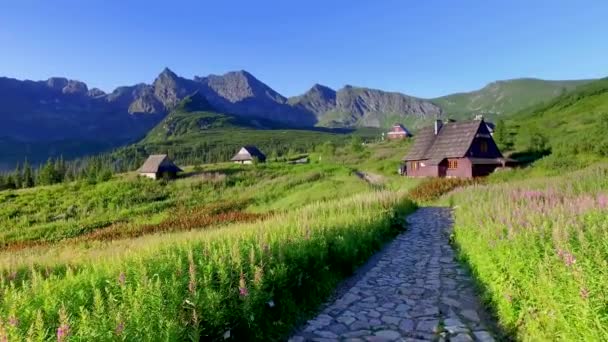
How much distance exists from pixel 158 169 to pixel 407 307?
59.2m

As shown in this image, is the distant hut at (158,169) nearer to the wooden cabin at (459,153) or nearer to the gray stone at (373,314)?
the wooden cabin at (459,153)

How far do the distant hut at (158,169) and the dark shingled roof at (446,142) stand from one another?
35.7 m

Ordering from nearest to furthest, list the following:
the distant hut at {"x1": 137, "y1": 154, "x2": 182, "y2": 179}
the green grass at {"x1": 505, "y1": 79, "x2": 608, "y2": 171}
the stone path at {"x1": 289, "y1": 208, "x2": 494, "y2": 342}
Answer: the stone path at {"x1": 289, "y1": 208, "x2": 494, "y2": 342} < the green grass at {"x1": 505, "y1": 79, "x2": 608, "y2": 171} < the distant hut at {"x1": 137, "y1": 154, "x2": 182, "y2": 179}

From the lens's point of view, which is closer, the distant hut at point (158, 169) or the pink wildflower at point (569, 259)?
the pink wildflower at point (569, 259)

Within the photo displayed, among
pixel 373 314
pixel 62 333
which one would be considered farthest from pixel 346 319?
pixel 62 333

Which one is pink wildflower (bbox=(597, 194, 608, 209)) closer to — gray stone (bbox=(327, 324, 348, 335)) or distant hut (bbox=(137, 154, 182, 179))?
gray stone (bbox=(327, 324, 348, 335))

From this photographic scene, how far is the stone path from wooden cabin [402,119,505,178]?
106 feet

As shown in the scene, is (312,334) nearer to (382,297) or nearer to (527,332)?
(382,297)

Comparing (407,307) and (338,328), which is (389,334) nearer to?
(338,328)

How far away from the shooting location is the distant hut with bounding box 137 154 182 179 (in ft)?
200

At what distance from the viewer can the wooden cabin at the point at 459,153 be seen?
4041cm

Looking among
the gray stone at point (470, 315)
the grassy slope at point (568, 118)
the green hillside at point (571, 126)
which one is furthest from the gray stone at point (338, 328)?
the grassy slope at point (568, 118)

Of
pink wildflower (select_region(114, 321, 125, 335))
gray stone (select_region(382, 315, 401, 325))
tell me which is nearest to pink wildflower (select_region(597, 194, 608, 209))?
gray stone (select_region(382, 315, 401, 325))

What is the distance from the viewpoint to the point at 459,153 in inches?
1594
